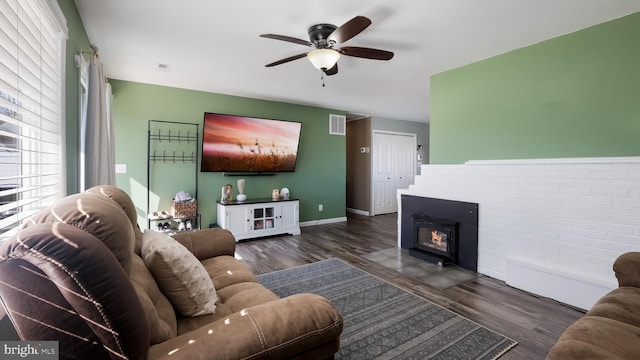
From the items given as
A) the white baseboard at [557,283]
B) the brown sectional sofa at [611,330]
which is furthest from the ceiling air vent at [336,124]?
the brown sectional sofa at [611,330]

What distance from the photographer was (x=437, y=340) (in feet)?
6.36

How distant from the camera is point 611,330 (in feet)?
4.15

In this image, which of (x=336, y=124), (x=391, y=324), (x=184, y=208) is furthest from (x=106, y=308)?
(x=336, y=124)

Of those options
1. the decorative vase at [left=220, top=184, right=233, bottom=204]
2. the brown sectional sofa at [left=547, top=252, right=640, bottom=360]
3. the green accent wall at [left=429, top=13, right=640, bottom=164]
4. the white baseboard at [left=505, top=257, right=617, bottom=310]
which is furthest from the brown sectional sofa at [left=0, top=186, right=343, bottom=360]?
the decorative vase at [left=220, top=184, right=233, bottom=204]

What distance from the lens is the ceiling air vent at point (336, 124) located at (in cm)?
592

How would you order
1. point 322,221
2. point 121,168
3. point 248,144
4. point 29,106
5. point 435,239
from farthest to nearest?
point 322,221 < point 248,144 < point 121,168 < point 435,239 < point 29,106

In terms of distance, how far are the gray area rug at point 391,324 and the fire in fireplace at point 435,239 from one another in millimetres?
1014

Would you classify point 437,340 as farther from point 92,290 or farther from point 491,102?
point 491,102

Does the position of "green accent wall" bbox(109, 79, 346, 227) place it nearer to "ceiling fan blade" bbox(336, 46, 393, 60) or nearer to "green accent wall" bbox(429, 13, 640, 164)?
"green accent wall" bbox(429, 13, 640, 164)

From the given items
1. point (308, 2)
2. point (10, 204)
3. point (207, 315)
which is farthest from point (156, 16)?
point (207, 315)

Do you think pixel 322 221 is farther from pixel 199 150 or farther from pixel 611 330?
pixel 611 330

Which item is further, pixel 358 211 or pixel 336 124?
pixel 358 211

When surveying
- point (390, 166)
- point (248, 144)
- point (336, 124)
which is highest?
point (336, 124)

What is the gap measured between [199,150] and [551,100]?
15.0ft
